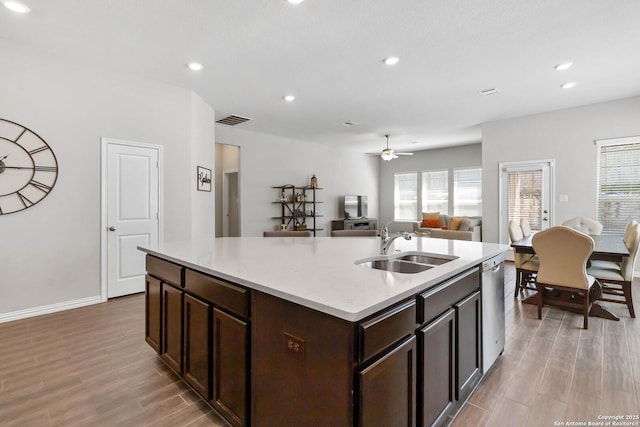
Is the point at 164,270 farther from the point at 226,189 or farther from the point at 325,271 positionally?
the point at 226,189

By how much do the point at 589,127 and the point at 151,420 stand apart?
6925mm

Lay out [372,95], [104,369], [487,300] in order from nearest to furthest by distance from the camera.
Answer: [487,300], [104,369], [372,95]

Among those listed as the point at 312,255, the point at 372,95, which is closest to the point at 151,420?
the point at 312,255

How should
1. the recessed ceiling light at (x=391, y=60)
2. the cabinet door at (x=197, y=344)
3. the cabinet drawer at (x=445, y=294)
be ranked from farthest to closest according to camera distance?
the recessed ceiling light at (x=391, y=60) < the cabinet door at (x=197, y=344) < the cabinet drawer at (x=445, y=294)

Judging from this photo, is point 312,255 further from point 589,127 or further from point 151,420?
point 589,127

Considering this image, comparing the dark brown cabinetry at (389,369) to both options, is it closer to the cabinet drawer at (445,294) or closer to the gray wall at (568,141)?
the cabinet drawer at (445,294)

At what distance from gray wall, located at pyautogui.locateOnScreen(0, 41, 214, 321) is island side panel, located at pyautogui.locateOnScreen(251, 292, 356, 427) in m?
3.34

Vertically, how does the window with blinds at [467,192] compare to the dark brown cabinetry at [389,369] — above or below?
above

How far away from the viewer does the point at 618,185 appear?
5.05m

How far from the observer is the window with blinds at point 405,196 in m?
9.60

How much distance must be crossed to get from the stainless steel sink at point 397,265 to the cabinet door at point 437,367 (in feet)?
1.34

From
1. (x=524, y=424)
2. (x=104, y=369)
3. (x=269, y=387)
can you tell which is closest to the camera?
(x=269, y=387)

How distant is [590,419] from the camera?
1672mm

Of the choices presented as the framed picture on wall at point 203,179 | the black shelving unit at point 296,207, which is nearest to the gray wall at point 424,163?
the black shelving unit at point 296,207
